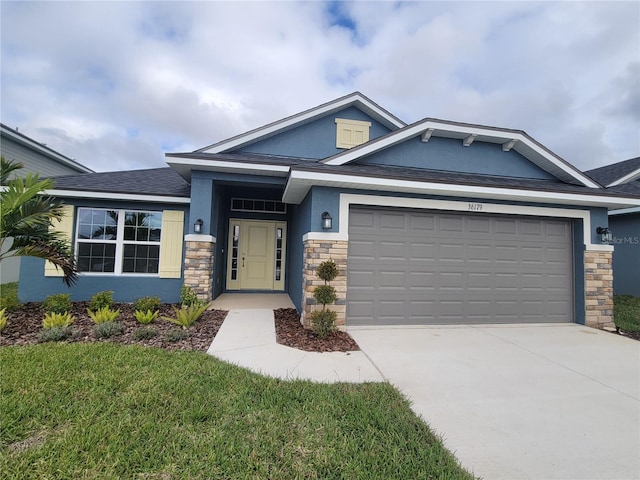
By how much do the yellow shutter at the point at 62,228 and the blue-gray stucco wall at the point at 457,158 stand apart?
7426 mm

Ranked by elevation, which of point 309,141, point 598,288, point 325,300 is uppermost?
point 309,141

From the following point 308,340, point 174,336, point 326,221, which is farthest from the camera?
point 326,221

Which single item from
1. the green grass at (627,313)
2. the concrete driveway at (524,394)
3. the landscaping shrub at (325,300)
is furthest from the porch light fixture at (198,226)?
the green grass at (627,313)

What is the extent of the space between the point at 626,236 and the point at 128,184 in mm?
→ 16090

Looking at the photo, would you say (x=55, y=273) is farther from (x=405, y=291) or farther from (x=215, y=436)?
(x=405, y=291)

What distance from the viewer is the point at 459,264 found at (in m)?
6.45

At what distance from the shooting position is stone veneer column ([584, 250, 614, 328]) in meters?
6.64

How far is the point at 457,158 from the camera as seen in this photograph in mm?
7258

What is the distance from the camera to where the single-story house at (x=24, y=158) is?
10.5 meters

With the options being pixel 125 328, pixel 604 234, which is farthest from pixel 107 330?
pixel 604 234

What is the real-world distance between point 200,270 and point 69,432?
16.2 feet

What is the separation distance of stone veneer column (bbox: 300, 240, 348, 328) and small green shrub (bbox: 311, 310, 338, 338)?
1.45 ft

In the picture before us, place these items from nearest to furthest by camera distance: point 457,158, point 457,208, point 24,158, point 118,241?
1. point 457,208
2. point 457,158
3. point 118,241
4. point 24,158

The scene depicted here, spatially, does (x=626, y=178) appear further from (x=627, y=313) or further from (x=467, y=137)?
(x=467, y=137)
